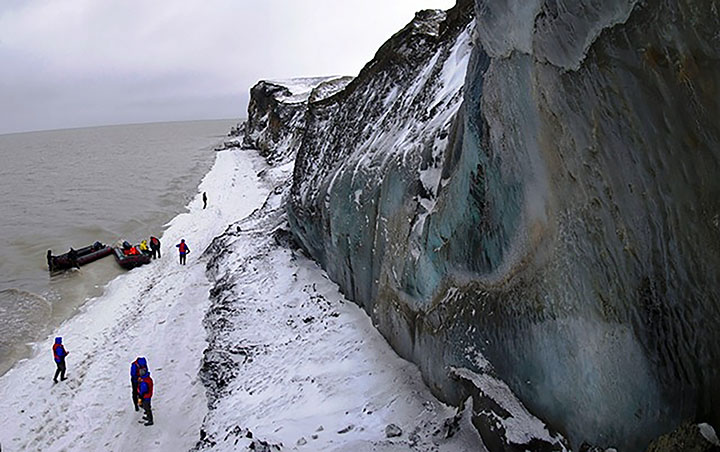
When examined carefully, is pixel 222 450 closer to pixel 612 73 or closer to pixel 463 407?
pixel 463 407

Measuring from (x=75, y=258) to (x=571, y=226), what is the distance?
26.0 metres

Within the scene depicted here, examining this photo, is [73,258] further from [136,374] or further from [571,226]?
[571,226]

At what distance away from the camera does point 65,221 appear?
119 feet

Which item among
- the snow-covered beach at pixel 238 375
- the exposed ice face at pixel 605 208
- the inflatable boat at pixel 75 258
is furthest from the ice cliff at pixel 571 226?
the inflatable boat at pixel 75 258

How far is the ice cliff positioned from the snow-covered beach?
113 cm

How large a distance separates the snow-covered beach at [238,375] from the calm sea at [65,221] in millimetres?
1871

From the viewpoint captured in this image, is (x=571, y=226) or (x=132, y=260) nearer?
(x=571, y=226)

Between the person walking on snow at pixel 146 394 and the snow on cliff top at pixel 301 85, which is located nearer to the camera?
the person walking on snow at pixel 146 394

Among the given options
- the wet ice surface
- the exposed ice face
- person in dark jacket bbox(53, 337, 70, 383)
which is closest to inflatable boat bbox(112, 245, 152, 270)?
the wet ice surface

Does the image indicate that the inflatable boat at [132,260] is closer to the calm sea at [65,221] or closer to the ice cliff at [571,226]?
the calm sea at [65,221]

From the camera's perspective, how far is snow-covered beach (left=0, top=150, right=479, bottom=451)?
852cm

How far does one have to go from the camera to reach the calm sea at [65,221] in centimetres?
2034

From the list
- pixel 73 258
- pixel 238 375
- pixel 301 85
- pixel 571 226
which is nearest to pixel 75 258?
pixel 73 258

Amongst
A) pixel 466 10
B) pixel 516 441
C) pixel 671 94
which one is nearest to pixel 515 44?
pixel 671 94
